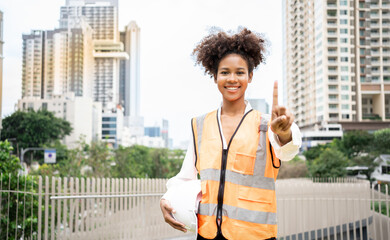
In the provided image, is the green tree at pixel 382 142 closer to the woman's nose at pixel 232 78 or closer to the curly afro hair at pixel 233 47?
the curly afro hair at pixel 233 47

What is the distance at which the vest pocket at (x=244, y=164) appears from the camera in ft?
5.28

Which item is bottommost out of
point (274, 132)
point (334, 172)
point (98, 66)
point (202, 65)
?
point (334, 172)

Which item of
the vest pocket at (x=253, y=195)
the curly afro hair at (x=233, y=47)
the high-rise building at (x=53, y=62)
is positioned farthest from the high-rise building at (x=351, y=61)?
the high-rise building at (x=53, y=62)

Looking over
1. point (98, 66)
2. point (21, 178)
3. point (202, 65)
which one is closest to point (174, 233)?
point (21, 178)

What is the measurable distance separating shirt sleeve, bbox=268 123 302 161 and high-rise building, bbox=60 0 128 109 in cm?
11265

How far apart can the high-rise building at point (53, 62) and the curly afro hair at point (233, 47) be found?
80.3 metres

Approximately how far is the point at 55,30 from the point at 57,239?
9080cm

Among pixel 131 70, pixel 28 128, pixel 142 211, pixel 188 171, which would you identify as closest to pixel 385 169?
pixel 142 211

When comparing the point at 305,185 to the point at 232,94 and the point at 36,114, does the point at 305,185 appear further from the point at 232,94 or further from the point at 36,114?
the point at 36,114

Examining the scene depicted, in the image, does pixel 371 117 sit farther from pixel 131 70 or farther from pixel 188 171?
pixel 131 70

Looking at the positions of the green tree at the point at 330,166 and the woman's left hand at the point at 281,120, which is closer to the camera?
the woman's left hand at the point at 281,120

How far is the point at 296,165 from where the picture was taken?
903 inches

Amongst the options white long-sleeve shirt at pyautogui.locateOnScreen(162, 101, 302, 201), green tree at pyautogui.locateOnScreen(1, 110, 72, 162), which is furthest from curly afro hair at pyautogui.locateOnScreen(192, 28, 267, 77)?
green tree at pyautogui.locateOnScreen(1, 110, 72, 162)

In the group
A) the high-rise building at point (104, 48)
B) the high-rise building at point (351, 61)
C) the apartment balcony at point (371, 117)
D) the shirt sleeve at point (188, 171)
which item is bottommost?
the shirt sleeve at point (188, 171)
